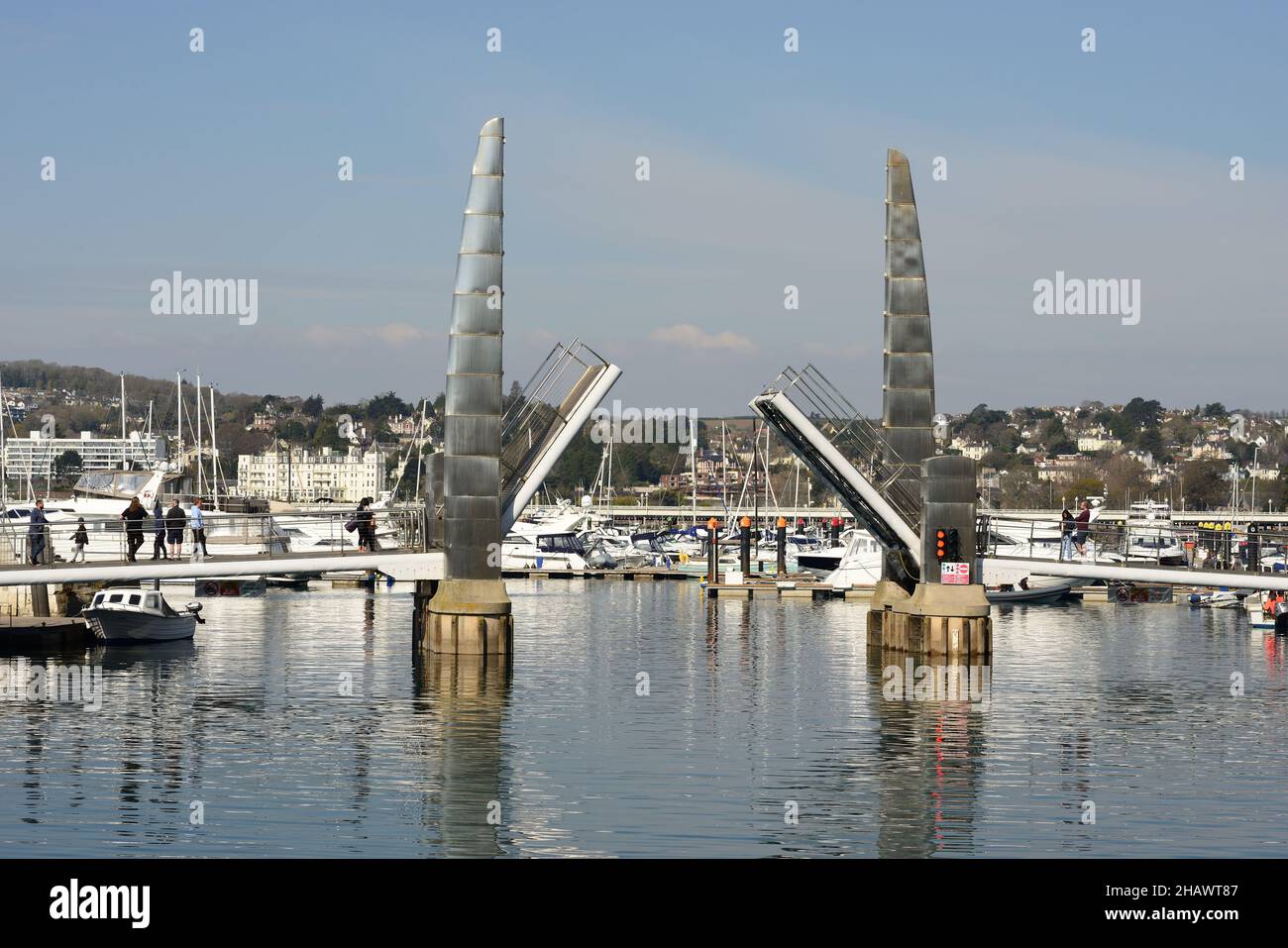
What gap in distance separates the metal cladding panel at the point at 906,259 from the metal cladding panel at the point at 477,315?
11.7 meters

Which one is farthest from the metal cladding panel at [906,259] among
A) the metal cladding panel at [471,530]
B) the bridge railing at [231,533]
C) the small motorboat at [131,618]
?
the small motorboat at [131,618]

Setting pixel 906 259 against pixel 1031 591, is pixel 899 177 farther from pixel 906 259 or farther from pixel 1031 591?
pixel 1031 591

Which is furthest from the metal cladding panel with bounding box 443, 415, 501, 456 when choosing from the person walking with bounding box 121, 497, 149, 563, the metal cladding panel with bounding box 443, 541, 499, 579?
the person walking with bounding box 121, 497, 149, 563

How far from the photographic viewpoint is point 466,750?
30.0m

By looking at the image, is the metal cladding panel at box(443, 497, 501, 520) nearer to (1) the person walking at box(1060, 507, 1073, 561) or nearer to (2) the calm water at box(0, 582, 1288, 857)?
(2) the calm water at box(0, 582, 1288, 857)

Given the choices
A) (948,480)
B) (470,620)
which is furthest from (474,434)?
(948,480)

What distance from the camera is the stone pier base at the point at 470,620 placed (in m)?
40.1

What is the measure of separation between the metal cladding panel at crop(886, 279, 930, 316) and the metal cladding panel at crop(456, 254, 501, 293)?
11416mm

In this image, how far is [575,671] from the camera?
4384 cm

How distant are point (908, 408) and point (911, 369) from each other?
105 cm

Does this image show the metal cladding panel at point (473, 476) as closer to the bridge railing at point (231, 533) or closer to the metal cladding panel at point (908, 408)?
the bridge railing at point (231, 533)

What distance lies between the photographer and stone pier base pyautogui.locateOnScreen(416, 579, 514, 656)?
4012 centimetres
